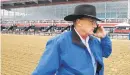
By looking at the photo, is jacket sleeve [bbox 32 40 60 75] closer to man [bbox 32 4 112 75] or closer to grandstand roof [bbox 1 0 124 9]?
man [bbox 32 4 112 75]

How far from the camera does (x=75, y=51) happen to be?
9.66 ft

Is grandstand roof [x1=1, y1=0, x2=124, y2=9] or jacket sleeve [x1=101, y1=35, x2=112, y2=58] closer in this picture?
jacket sleeve [x1=101, y1=35, x2=112, y2=58]

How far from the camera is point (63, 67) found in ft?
9.75

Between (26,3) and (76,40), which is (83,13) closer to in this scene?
(76,40)

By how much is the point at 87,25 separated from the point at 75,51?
0.87ft

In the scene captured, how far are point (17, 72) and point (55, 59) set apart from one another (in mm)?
4904

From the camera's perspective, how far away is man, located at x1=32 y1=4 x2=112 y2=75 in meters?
2.91

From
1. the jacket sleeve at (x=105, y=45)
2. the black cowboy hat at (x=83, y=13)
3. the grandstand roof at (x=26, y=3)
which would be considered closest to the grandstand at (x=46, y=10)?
the grandstand roof at (x=26, y=3)

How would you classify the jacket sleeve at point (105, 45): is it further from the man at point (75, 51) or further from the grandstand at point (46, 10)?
the grandstand at point (46, 10)

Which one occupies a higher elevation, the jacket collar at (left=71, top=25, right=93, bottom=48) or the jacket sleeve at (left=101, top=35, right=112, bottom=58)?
the jacket collar at (left=71, top=25, right=93, bottom=48)

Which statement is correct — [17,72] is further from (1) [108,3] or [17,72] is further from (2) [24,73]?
(1) [108,3]

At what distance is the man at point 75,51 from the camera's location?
9.53 ft

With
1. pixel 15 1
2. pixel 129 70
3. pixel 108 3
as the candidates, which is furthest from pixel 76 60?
pixel 15 1

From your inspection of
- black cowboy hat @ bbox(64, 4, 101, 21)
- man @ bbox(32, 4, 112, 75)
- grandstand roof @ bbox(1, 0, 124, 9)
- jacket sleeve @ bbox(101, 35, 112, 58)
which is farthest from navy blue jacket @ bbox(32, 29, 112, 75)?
grandstand roof @ bbox(1, 0, 124, 9)
